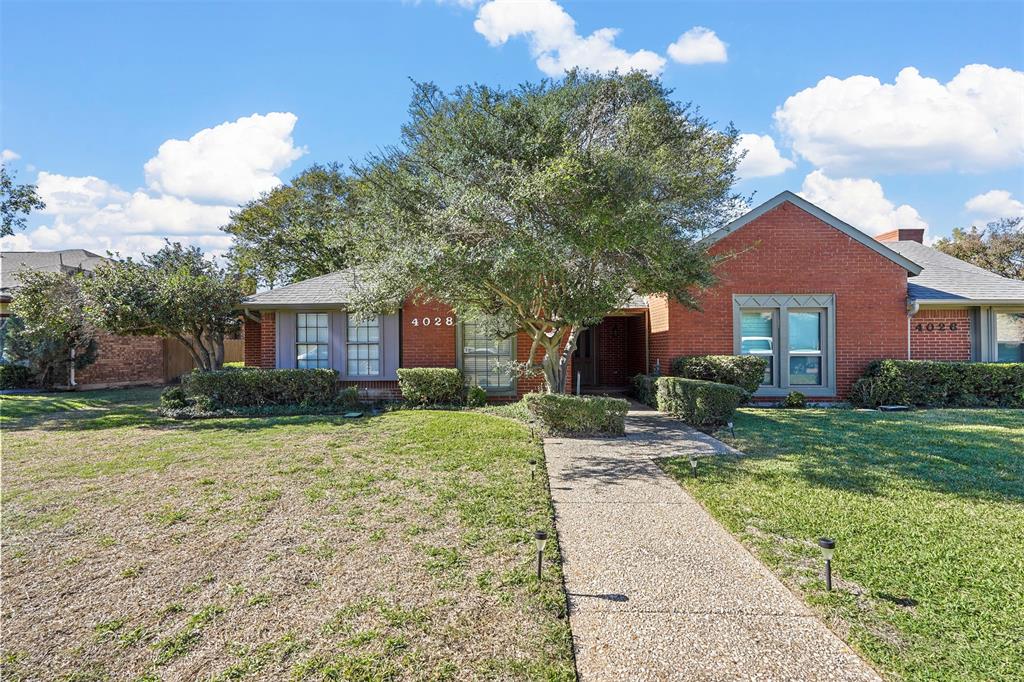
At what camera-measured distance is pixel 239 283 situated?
1277 centimetres

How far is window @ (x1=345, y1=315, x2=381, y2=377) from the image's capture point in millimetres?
13195

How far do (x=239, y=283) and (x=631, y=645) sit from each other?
41.9ft

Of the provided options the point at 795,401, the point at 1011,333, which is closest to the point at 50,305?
the point at 795,401

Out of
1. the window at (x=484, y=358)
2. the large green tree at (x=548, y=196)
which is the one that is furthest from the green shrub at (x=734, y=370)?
the window at (x=484, y=358)

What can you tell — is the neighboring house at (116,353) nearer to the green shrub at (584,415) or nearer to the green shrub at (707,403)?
the green shrub at (584,415)

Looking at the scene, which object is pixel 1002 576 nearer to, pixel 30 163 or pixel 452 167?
pixel 452 167

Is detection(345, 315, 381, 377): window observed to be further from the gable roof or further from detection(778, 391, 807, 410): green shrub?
detection(778, 391, 807, 410): green shrub

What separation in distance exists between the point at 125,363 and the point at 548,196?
19.6 metres

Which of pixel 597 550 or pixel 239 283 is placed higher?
pixel 239 283

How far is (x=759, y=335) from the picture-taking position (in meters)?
12.9

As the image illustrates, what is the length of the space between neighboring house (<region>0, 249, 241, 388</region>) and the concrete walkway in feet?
63.3

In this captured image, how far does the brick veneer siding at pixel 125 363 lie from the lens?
18.0 m

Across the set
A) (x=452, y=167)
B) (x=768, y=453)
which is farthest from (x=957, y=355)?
(x=452, y=167)

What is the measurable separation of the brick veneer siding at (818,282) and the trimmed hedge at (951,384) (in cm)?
84
